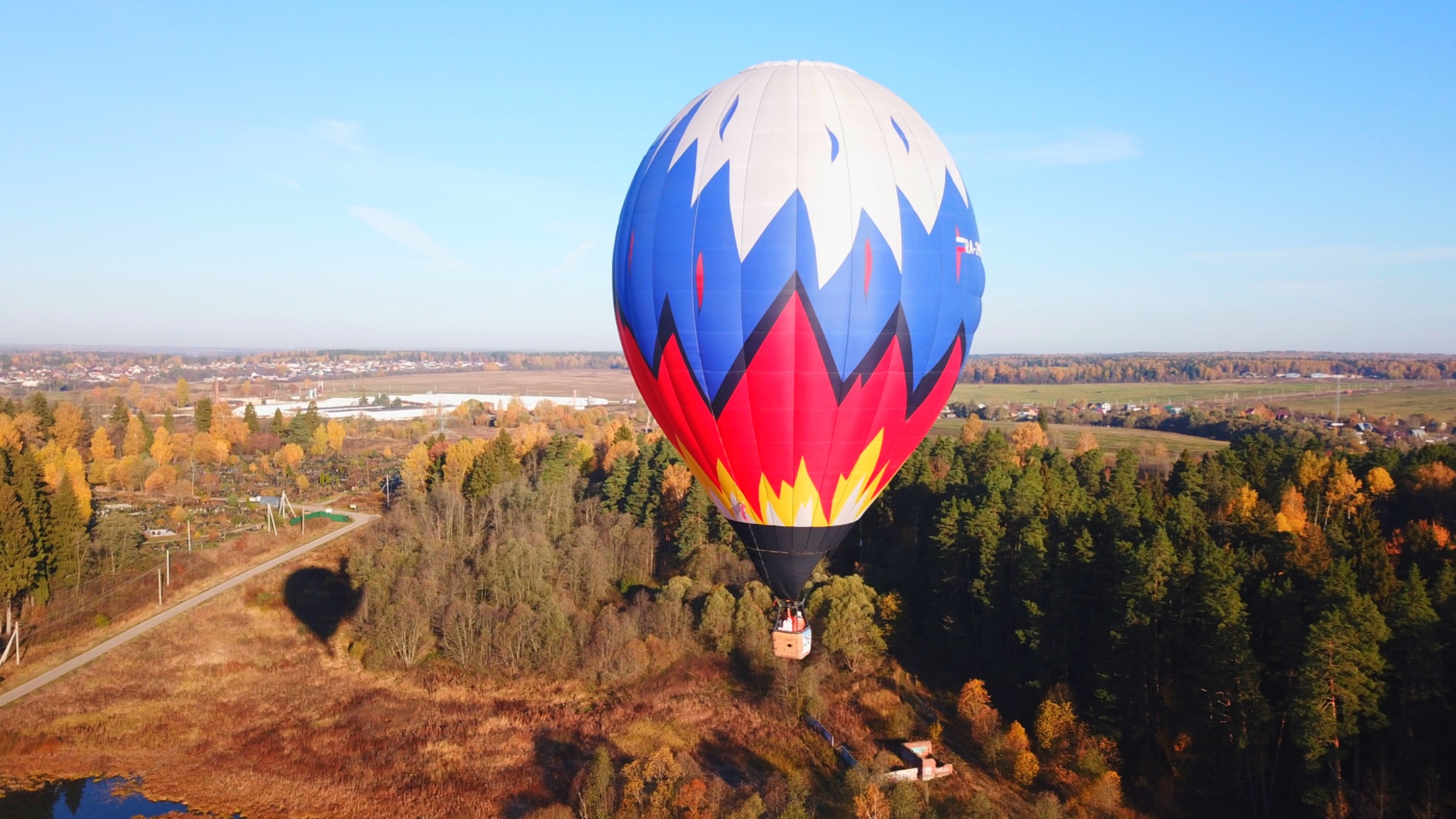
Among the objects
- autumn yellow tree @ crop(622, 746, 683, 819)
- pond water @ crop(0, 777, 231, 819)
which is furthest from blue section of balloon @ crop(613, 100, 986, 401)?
pond water @ crop(0, 777, 231, 819)

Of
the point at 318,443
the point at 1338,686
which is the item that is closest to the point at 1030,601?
the point at 1338,686

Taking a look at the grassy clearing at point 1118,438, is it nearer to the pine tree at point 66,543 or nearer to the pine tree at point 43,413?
the pine tree at point 66,543

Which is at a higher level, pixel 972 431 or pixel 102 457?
pixel 972 431

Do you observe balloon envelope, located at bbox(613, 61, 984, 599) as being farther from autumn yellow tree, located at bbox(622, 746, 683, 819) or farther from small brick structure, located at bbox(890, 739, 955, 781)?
small brick structure, located at bbox(890, 739, 955, 781)

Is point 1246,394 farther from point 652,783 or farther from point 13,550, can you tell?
point 13,550

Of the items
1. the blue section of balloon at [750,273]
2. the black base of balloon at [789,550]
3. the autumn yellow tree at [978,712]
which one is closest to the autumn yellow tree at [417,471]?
the autumn yellow tree at [978,712]

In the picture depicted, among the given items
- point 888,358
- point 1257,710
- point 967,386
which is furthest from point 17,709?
point 967,386

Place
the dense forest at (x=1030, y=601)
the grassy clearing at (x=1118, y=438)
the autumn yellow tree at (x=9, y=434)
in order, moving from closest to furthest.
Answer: the dense forest at (x=1030, y=601) < the autumn yellow tree at (x=9, y=434) < the grassy clearing at (x=1118, y=438)
